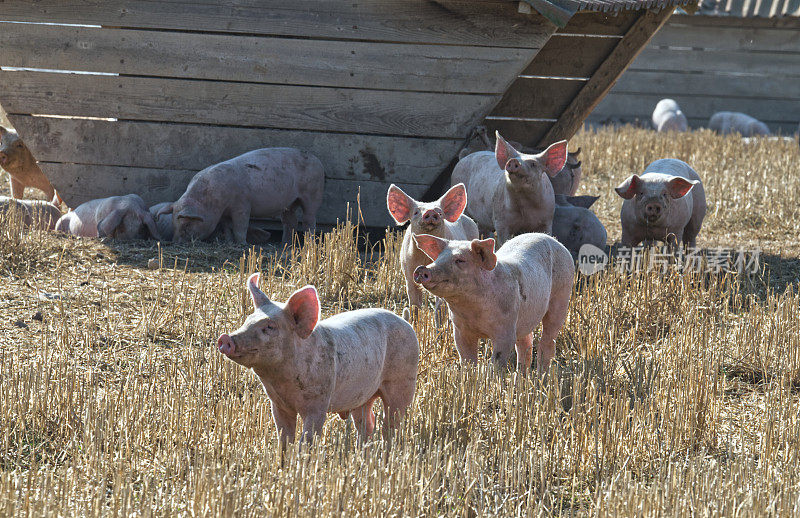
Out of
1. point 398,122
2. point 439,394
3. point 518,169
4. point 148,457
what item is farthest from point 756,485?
point 398,122

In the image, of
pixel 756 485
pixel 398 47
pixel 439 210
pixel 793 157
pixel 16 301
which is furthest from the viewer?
pixel 793 157

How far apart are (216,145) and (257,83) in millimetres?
780

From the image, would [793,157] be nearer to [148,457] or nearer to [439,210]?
[439,210]

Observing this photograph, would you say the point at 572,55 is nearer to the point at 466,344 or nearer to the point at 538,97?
the point at 538,97

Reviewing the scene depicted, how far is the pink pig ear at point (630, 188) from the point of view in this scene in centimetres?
858

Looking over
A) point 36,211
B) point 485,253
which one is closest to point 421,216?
point 485,253

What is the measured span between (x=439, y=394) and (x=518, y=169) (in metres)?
3.36

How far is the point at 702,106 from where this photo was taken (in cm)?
2152

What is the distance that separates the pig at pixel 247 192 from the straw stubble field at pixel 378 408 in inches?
45.7

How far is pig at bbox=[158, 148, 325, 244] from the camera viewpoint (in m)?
9.34

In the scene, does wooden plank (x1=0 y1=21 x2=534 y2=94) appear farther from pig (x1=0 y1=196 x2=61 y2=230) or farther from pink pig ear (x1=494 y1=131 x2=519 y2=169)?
pink pig ear (x1=494 y1=131 x2=519 y2=169)

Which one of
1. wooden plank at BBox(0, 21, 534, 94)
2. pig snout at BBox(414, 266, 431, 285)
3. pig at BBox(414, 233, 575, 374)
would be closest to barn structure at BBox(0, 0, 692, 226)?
wooden plank at BBox(0, 21, 534, 94)

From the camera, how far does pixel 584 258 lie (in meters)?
8.46

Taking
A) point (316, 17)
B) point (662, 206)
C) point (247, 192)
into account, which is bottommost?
point (247, 192)
